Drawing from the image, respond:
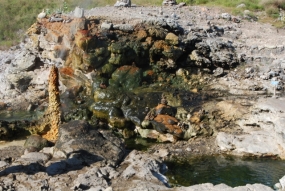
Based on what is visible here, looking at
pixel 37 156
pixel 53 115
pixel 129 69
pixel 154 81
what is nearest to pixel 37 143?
pixel 53 115

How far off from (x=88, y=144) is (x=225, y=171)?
3.72 m

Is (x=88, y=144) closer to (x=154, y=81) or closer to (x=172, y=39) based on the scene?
(x=154, y=81)

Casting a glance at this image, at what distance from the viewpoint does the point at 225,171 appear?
9477mm

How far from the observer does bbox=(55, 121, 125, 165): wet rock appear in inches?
303

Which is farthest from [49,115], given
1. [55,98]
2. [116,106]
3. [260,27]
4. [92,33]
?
[260,27]

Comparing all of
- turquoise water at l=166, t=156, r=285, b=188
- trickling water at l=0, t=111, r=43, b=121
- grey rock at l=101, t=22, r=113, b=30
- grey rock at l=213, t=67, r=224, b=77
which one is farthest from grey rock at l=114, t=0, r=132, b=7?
turquoise water at l=166, t=156, r=285, b=188

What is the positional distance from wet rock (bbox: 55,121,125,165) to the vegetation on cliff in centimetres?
1327

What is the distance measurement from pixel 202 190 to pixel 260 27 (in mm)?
14781

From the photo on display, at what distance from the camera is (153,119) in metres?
12.1

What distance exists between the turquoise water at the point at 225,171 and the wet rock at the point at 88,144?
5.70 feet

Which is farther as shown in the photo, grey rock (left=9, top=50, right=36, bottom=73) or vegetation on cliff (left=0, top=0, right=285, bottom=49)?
vegetation on cliff (left=0, top=0, right=285, bottom=49)

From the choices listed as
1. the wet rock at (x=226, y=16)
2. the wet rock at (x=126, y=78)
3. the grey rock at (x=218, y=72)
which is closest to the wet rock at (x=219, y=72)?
the grey rock at (x=218, y=72)

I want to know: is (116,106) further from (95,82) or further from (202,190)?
(202,190)

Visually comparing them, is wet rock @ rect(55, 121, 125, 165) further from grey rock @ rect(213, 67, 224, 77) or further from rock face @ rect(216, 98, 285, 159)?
grey rock @ rect(213, 67, 224, 77)
